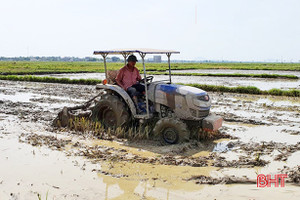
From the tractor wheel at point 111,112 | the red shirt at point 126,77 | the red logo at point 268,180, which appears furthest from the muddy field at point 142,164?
the red shirt at point 126,77

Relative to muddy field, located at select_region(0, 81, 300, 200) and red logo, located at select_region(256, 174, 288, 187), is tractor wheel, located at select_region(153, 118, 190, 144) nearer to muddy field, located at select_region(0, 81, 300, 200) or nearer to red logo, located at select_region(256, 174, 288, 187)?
muddy field, located at select_region(0, 81, 300, 200)

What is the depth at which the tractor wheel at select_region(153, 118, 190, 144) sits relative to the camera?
245 inches

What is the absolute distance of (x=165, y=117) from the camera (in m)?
6.47

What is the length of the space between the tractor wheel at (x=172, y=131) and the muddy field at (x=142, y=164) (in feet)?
0.57

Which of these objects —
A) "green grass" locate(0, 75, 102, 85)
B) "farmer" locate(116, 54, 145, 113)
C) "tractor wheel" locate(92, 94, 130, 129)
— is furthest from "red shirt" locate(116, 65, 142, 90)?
"green grass" locate(0, 75, 102, 85)

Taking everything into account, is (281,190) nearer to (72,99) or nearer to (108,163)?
(108,163)

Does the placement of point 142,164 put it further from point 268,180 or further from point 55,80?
point 55,80

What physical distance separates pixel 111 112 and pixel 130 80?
35.7 inches

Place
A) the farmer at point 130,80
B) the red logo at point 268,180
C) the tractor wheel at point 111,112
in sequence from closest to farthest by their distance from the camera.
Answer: the red logo at point 268,180 → the farmer at point 130,80 → the tractor wheel at point 111,112

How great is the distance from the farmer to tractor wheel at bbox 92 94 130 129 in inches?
12.8

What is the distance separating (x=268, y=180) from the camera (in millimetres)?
4660

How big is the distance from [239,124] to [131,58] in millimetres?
3775

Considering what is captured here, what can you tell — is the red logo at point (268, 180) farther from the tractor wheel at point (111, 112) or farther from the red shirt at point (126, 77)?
the red shirt at point (126, 77)

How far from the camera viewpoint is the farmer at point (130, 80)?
697 cm
